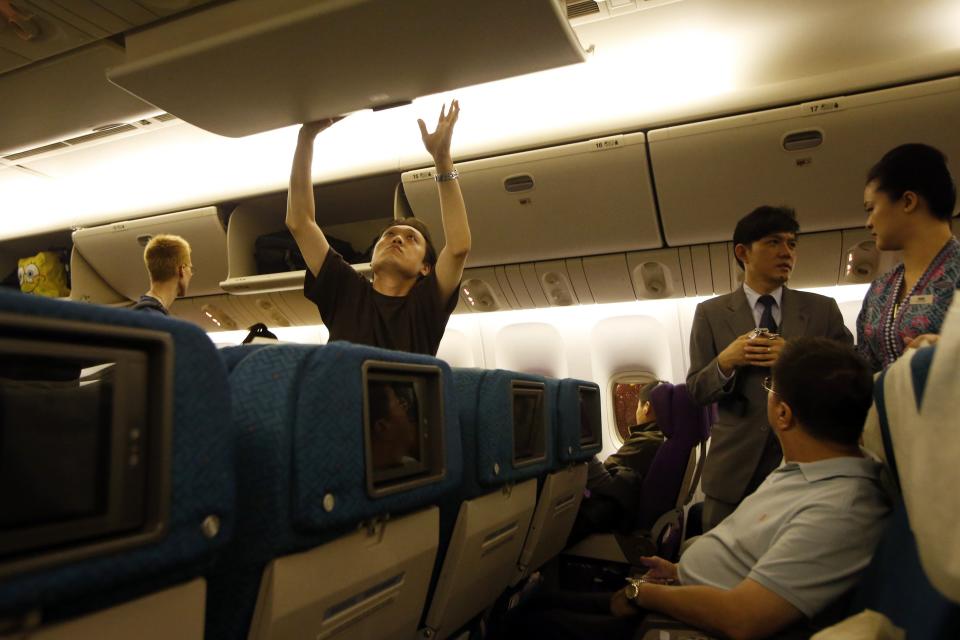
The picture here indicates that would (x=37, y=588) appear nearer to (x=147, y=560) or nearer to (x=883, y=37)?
(x=147, y=560)

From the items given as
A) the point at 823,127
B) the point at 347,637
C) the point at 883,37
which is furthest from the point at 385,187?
the point at 347,637

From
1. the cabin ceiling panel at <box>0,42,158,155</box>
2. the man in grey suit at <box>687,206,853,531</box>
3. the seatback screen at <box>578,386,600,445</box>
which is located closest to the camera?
the man in grey suit at <box>687,206,853,531</box>

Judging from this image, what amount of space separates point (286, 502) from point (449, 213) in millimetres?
1614

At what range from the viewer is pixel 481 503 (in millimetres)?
2066

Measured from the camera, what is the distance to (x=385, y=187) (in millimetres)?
5039

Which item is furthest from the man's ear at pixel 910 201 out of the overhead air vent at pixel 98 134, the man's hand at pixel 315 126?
the overhead air vent at pixel 98 134

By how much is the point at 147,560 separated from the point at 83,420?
0.21 meters

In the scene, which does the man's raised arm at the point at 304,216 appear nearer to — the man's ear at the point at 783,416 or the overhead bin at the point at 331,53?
the overhead bin at the point at 331,53

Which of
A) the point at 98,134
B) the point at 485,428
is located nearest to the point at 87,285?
the point at 98,134

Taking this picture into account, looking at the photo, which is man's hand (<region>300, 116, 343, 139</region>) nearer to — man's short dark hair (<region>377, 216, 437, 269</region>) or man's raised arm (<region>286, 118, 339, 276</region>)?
man's raised arm (<region>286, 118, 339, 276</region>)

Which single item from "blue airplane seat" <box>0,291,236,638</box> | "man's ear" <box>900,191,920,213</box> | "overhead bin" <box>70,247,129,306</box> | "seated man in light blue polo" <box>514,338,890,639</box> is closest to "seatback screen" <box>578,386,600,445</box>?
"seated man in light blue polo" <box>514,338,890,639</box>

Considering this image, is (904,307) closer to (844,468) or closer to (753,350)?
(753,350)

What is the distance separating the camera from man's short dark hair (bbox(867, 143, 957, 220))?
197 centimetres

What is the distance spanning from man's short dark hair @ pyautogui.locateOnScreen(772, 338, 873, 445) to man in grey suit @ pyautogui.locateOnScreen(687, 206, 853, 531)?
69 cm
